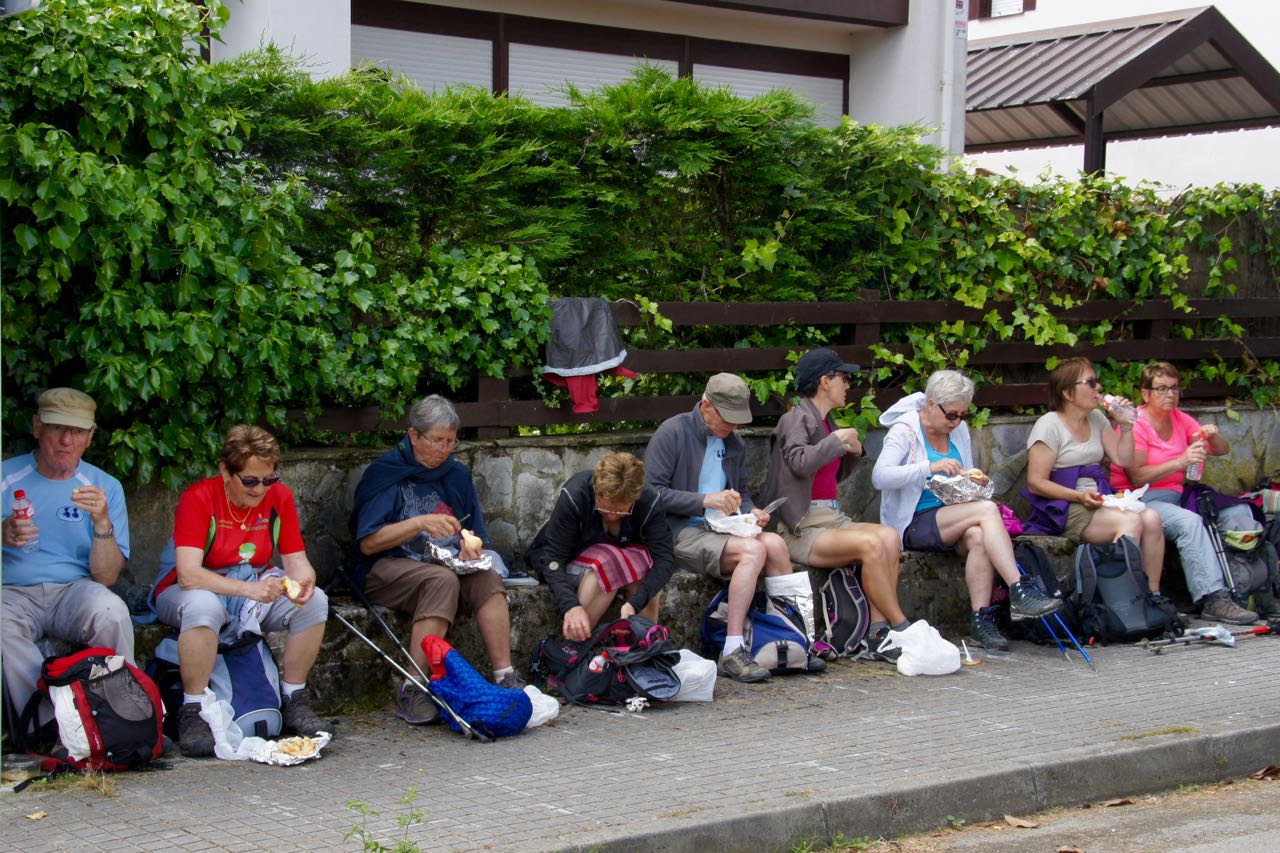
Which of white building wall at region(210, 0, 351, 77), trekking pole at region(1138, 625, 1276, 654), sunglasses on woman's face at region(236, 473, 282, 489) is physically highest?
white building wall at region(210, 0, 351, 77)

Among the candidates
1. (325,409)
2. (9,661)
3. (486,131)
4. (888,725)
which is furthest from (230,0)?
(888,725)

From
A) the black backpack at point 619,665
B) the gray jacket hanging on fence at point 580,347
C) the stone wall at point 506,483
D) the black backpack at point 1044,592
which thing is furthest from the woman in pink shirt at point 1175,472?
the black backpack at point 619,665

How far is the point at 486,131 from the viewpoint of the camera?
7891mm

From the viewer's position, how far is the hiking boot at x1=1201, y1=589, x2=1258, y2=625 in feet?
29.1

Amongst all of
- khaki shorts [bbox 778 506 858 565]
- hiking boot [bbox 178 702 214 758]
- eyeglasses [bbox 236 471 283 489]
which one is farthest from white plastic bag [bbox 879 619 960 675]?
hiking boot [bbox 178 702 214 758]

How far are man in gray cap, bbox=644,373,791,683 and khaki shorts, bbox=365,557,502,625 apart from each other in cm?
111

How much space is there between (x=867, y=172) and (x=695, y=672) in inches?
144

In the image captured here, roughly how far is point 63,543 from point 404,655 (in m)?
1.54

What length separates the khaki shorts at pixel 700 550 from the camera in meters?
7.68

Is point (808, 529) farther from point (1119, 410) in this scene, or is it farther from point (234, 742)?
A: point (234, 742)

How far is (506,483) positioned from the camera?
26.3 feet

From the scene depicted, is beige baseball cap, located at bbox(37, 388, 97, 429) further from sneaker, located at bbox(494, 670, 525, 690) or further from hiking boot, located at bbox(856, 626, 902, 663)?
hiking boot, located at bbox(856, 626, 902, 663)

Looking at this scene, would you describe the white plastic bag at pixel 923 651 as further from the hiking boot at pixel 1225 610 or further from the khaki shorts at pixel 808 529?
the hiking boot at pixel 1225 610

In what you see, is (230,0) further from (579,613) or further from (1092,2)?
(1092,2)
